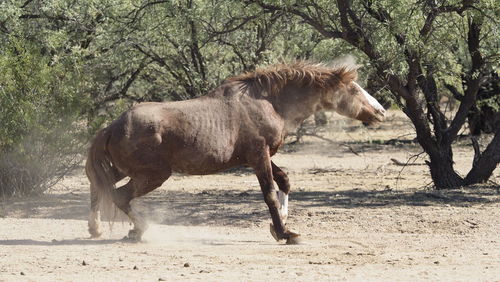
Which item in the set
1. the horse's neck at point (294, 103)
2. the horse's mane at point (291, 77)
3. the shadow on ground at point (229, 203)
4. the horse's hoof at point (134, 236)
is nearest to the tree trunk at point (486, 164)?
the shadow on ground at point (229, 203)

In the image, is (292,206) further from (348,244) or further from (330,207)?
(348,244)

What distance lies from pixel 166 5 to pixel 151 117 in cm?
570

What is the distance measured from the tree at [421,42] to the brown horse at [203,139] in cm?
278

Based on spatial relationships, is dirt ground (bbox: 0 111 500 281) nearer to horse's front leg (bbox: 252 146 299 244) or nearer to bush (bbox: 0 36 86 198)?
horse's front leg (bbox: 252 146 299 244)

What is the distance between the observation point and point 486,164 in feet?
44.5

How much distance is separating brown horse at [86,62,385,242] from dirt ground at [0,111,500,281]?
49 cm

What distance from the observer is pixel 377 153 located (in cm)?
2120

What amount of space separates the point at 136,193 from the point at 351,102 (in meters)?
2.71

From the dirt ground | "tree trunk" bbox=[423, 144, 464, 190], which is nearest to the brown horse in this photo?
the dirt ground

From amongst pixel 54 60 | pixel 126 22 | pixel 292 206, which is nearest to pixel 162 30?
pixel 126 22

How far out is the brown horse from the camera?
30.1ft

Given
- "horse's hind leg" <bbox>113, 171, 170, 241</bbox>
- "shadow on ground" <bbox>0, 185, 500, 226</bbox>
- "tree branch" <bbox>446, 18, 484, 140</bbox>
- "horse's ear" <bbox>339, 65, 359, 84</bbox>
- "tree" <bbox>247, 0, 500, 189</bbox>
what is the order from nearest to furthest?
"horse's hind leg" <bbox>113, 171, 170, 241</bbox> → "horse's ear" <bbox>339, 65, 359, 84</bbox> → "shadow on ground" <bbox>0, 185, 500, 226</bbox> → "tree" <bbox>247, 0, 500, 189</bbox> → "tree branch" <bbox>446, 18, 484, 140</bbox>

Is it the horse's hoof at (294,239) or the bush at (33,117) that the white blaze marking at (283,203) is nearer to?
the horse's hoof at (294,239)

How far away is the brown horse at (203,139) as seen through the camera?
9.19 metres
